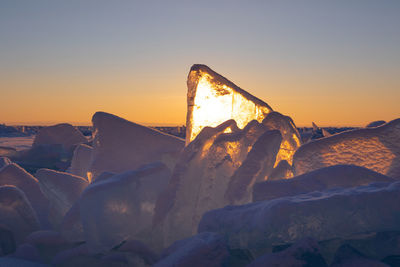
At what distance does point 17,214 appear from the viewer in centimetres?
165

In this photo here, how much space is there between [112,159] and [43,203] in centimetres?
46

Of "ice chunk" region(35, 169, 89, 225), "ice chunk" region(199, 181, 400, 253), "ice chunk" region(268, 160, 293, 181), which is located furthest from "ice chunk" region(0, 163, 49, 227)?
"ice chunk" region(199, 181, 400, 253)

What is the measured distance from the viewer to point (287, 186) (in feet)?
4.58

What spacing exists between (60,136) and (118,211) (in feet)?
14.6

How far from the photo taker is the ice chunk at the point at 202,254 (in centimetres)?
97

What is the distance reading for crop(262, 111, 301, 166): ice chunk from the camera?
6.39 feet

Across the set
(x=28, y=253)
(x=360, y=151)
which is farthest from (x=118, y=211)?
(x=360, y=151)

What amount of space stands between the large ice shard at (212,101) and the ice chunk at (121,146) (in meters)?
0.21

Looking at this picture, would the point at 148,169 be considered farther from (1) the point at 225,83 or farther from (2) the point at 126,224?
(1) the point at 225,83

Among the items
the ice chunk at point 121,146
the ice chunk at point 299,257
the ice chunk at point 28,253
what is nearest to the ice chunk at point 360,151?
the ice chunk at point 121,146

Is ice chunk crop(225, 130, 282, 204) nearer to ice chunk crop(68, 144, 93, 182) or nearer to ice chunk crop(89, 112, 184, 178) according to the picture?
ice chunk crop(89, 112, 184, 178)

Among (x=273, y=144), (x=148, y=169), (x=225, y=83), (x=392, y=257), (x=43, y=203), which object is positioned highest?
(x=225, y=83)

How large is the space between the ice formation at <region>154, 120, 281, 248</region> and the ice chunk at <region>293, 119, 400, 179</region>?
318mm

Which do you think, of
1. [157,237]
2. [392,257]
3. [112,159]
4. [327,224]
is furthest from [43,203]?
[392,257]
